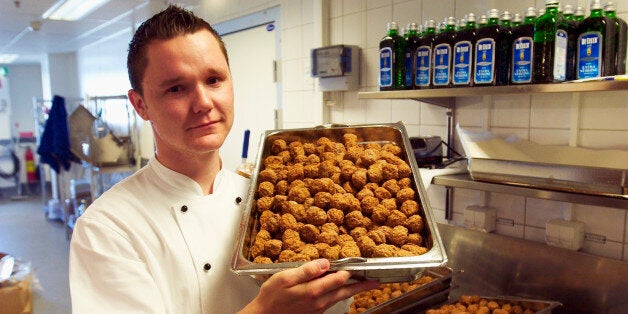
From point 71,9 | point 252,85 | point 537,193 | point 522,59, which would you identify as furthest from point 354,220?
point 71,9

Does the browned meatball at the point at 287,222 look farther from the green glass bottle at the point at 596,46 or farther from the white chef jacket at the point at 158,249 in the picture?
the green glass bottle at the point at 596,46

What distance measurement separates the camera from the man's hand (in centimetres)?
82

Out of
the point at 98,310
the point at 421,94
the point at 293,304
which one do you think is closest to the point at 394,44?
the point at 421,94

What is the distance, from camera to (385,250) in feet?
2.93

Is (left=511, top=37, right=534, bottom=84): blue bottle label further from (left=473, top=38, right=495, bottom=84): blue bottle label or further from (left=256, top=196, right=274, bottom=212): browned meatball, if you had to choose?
(left=256, top=196, right=274, bottom=212): browned meatball

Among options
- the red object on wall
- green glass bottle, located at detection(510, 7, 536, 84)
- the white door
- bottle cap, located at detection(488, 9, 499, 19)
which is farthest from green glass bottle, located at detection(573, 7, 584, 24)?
the red object on wall

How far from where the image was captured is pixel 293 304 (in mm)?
867

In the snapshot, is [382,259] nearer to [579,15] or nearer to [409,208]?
[409,208]

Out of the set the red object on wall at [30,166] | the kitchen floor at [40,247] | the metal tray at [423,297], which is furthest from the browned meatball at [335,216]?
the red object on wall at [30,166]

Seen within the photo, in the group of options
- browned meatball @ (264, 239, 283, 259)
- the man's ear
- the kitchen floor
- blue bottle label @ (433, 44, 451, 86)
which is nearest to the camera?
browned meatball @ (264, 239, 283, 259)

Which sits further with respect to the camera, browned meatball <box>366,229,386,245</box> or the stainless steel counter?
the stainless steel counter

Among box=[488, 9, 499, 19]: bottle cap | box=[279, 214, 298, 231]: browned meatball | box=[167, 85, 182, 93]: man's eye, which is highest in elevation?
box=[488, 9, 499, 19]: bottle cap

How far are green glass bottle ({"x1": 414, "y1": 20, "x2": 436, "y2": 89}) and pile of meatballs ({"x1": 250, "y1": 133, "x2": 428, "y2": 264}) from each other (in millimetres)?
763

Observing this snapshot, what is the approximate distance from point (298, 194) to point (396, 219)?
9.5 inches
